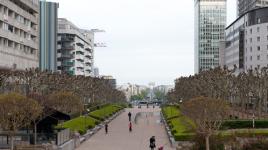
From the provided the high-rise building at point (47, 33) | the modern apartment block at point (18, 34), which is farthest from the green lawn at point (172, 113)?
the high-rise building at point (47, 33)

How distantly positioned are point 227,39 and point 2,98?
13479 cm

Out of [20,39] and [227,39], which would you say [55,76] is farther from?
[227,39]

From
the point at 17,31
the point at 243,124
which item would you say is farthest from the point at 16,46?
the point at 243,124

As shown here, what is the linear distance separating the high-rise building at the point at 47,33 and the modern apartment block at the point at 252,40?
157 feet

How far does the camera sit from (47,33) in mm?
133125

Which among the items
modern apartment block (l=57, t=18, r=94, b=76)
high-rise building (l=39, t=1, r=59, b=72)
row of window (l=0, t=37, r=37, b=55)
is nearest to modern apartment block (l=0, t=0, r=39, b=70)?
row of window (l=0, t=37, r=37, b=55)

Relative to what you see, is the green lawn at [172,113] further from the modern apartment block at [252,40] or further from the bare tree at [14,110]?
the bare tree at [14,110]

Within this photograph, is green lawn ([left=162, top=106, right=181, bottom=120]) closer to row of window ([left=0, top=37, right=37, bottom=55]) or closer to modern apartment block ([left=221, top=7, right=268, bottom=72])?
row of window ([left=0, top=37, right=37, bottom=55])

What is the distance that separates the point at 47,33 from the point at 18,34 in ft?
138

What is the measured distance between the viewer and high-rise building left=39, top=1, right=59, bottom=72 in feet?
435

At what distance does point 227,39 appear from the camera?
16388cm

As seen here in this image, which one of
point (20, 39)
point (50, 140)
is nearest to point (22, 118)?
point (50, 140)

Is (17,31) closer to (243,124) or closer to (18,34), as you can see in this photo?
(18,34)

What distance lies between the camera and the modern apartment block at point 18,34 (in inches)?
3243
